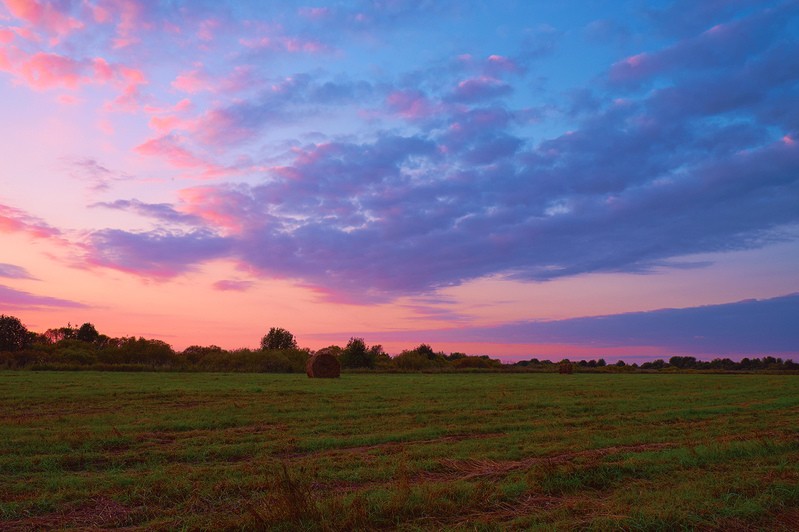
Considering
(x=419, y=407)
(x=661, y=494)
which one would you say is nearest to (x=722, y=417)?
(x=419, y=407)

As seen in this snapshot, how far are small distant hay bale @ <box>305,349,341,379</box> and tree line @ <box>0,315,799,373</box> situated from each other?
68.6 ft

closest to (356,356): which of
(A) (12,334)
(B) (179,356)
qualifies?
(B) (179,356)

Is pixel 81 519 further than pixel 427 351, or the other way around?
pixel 427 351

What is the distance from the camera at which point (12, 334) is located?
8238 centimetres

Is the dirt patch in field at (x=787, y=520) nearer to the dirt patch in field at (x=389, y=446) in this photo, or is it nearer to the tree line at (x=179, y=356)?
the dirt patch in field at (x=389, y=446)

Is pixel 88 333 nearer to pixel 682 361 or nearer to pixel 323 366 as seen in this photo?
pixel 323 366

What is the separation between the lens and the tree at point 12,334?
8106 cm

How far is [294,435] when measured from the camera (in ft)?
43.4

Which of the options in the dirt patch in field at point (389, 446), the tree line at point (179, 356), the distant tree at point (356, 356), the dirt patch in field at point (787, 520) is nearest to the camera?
the dirt patch in field at point (787, 520)

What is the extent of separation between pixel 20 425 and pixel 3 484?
707cm

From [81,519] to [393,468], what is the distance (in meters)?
4.71

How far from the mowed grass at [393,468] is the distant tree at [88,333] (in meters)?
89.0

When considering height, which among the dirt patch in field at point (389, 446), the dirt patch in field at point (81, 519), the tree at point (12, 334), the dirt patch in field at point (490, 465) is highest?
the tree at point (12, 334)

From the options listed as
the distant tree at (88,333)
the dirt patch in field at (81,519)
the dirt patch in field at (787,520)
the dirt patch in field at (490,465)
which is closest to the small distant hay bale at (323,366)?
the dirt patch in field at (490,465)
